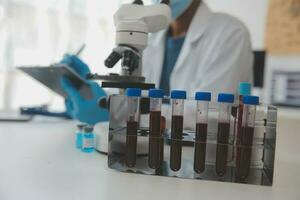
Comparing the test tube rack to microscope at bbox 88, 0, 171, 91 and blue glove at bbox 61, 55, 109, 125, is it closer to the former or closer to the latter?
microscope at bbox 88, 0, 171, 91

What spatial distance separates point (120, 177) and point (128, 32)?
11.4 inches

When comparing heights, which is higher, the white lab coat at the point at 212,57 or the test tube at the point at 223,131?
the white lab coat at the point at 212,57

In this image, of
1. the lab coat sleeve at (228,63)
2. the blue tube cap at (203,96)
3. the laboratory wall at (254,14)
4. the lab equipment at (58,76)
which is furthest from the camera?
the laboratory wall at (254,14)

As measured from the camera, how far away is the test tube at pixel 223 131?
570mm

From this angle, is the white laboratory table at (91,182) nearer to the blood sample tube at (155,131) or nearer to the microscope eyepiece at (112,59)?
the blood sample tube at (155,131)

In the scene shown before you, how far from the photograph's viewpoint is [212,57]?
1.25m

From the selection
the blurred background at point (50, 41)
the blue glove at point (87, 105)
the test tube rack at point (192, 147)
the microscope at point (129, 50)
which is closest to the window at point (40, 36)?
the blurred background at point (50, 41)

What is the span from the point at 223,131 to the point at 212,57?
0.72 metres

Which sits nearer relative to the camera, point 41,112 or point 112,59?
point 112,59

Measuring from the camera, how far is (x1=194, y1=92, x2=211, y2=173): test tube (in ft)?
1.88

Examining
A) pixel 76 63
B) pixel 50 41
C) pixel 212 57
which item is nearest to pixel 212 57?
pixel 212 57

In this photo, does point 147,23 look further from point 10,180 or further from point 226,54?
point 226,54

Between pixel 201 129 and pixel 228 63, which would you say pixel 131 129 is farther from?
pixel 228 63

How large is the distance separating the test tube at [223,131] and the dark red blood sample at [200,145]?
0.03 metres
